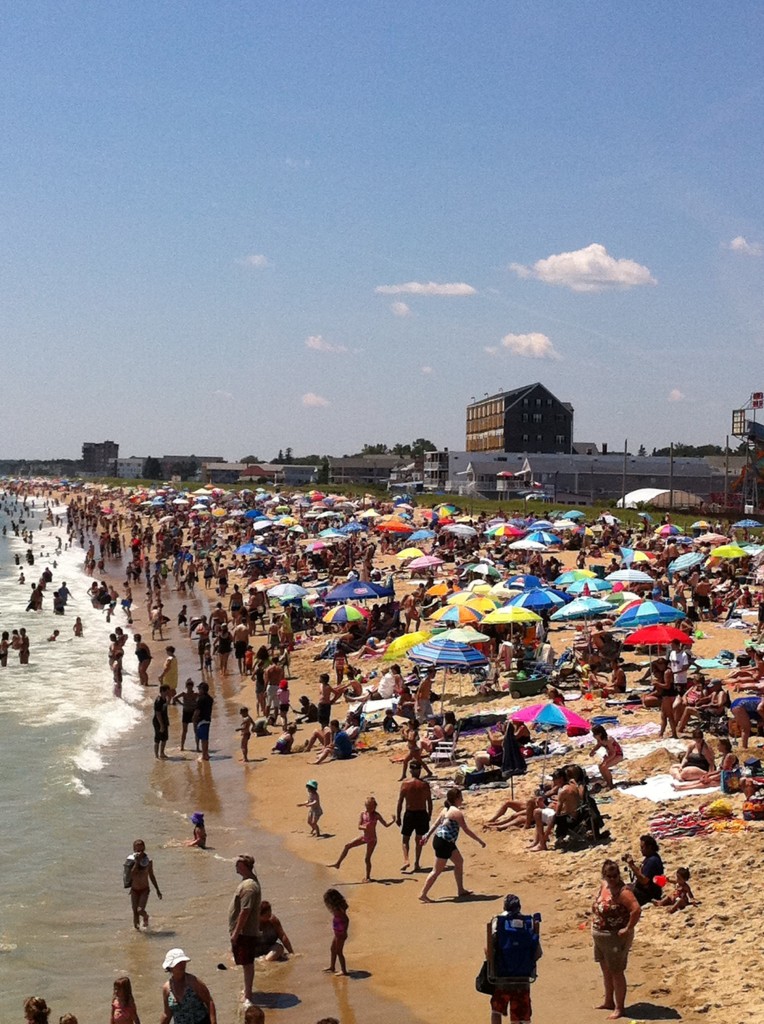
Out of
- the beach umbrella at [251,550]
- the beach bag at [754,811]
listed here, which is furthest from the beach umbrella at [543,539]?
the beach bag at [754,811]

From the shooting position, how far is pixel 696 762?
12.8m

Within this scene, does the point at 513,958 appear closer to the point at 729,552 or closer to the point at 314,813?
the point at 314,813

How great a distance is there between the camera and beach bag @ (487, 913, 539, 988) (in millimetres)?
7293

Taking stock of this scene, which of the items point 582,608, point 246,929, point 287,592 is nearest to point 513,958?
point 246,929

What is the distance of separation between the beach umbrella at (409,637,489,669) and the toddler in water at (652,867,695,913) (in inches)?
250

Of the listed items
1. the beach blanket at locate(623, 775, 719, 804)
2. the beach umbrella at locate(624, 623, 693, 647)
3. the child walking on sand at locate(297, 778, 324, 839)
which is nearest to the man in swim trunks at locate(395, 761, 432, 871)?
the child walking on sand at locate(297, 778, 324, 839)

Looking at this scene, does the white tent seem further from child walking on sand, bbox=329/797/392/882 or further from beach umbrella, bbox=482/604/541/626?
child walking on sand, bbox=329/797/392/882

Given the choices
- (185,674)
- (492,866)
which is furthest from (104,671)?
(492,866)

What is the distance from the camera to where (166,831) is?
14.8 meters

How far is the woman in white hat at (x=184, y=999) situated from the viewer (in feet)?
24.7

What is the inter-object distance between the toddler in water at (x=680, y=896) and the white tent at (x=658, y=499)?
161ft

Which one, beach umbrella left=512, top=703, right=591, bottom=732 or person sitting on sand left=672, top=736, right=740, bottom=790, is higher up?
beach umbrella left=512, top=703, right=591, bottom=732

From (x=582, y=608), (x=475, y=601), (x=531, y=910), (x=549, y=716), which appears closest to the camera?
(x=531, y=910)

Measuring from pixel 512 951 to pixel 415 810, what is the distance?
473cm
